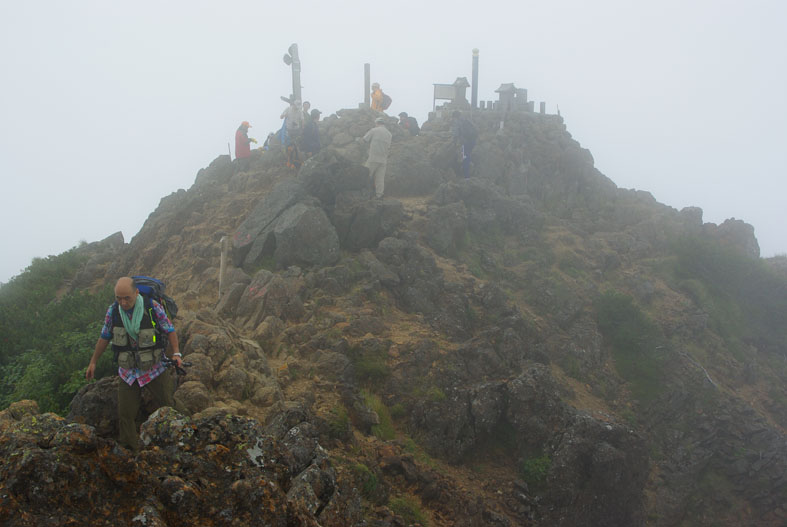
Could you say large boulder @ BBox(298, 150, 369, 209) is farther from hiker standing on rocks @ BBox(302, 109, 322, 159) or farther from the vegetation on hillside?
the vegetation on hillside

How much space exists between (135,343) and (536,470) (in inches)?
284

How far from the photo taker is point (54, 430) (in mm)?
4453

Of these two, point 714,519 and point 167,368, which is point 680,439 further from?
point 167,368

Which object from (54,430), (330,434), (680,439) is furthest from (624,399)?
(54,430)

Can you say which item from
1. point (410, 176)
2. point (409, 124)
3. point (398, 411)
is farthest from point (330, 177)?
point (409, 124)

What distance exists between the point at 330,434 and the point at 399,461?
1181 mm

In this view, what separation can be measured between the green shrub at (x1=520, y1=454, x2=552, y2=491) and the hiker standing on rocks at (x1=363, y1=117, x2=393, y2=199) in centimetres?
875

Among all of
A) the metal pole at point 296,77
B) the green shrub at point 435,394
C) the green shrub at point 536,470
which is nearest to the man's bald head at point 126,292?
the green shrub at point 435,394

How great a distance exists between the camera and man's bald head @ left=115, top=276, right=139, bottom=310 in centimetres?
587

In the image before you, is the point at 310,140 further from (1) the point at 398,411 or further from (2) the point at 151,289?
(2) the point at 151,289

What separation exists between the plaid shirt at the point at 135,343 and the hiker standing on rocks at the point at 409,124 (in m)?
18.8

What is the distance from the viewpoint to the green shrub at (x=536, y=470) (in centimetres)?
977

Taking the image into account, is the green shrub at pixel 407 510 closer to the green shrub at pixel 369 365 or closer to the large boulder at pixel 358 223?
the green shrub at pixel 369 365

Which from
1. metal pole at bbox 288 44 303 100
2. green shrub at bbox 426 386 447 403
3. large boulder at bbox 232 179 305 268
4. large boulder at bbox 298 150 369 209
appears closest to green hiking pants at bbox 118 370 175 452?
green shrub at bbox 426 386 447 403
